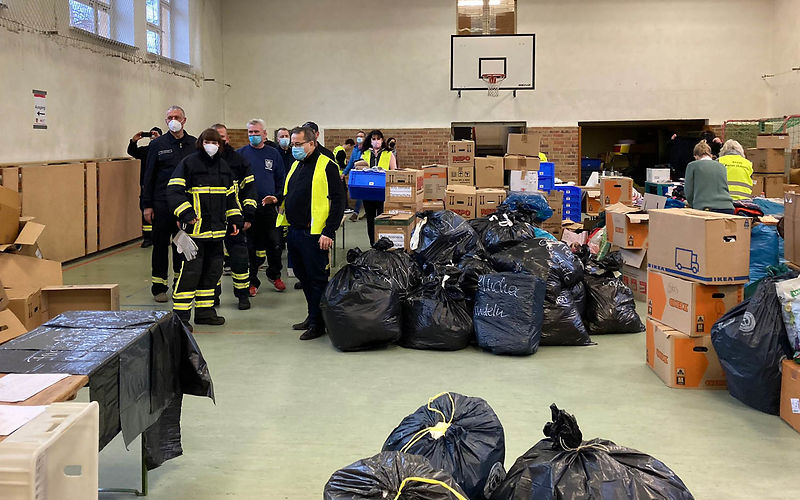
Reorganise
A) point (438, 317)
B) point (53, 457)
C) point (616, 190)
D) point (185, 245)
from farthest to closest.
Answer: point (616, 190) < point (185, 245) < point (438, 317) < point (53, 457)

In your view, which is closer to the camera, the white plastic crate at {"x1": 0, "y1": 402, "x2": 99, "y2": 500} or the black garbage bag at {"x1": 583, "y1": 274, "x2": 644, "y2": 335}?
the white plastic crate at {"x1": 0, "y1": 402, "x2": 99, "y2": 500}

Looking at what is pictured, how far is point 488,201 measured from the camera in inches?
280

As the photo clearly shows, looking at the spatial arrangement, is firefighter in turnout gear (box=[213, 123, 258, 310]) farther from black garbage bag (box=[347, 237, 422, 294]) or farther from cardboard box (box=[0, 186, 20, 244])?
cardboard box (box=[0, 186, 20, 244])

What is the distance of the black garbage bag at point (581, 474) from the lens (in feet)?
5.90

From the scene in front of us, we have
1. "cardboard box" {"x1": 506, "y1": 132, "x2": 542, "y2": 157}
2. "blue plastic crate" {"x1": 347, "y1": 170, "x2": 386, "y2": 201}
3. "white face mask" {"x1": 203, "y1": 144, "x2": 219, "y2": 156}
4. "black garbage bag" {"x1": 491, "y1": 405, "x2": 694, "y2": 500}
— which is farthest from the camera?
"cardboard box" {"x1": 506, "y1": 132, "x2": 542, "y2": 157}

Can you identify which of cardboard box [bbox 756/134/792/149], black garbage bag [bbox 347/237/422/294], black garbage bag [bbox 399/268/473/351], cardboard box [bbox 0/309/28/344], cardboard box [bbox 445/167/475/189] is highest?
cardboard box [bbox 756/134/792/149]

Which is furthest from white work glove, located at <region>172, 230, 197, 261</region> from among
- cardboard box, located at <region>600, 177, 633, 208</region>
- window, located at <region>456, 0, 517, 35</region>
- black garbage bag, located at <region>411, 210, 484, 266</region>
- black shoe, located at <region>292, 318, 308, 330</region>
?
window, located at <region>456, 0, 517, 35</region>

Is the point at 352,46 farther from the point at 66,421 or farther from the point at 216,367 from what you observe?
the point at 66,421

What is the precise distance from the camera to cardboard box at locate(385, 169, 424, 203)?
6.39 metres

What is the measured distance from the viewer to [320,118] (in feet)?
46.5

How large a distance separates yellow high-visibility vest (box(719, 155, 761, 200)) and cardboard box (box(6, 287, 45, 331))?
237 inches

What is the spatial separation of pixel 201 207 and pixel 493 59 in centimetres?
932

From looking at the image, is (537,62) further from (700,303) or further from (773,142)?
(700,303)

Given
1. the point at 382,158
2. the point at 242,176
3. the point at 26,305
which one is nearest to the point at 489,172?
the point at 382,158
